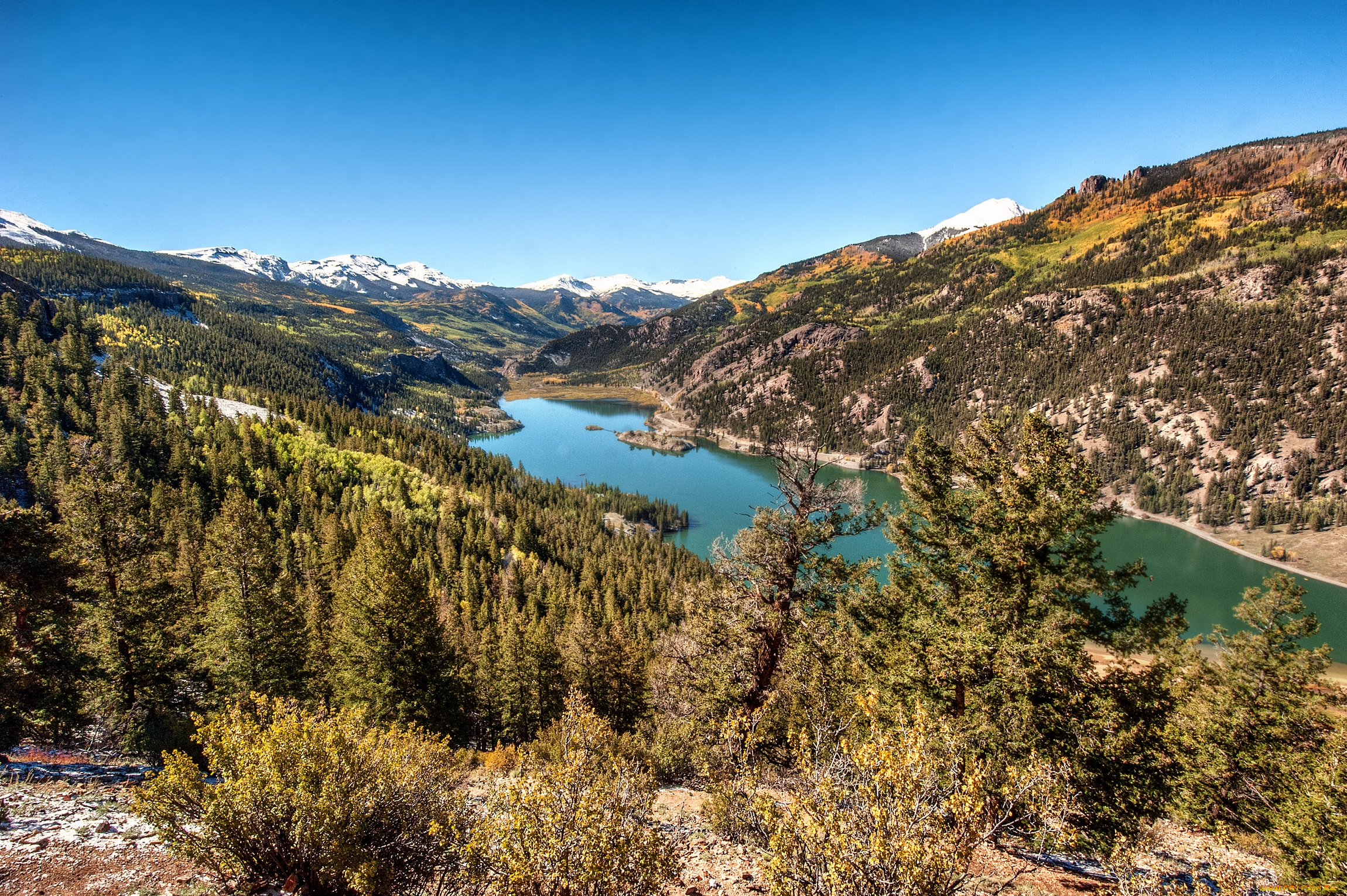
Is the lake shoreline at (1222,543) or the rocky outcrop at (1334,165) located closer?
the lake shoreline at (1222,543)

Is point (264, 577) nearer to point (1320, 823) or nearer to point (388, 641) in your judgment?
point (388, 641)

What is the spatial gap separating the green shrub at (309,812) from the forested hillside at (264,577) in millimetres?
10379

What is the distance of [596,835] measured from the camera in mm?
7703

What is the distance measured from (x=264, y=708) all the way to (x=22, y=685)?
11.8 m

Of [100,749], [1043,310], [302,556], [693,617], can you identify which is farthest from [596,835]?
[1043,310]

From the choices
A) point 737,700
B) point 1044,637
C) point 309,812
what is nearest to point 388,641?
point 309,812

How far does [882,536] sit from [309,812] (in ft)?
93.6

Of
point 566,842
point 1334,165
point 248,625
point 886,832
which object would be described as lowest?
point 248,625

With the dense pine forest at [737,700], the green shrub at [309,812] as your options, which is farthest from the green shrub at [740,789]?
the green shrub at [309,812]

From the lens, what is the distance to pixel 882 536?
30625mm

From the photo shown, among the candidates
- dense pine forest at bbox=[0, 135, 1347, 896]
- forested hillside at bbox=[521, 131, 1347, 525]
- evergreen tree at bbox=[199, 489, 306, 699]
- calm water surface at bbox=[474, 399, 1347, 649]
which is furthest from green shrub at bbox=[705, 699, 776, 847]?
forested hillside at bbox=[521, 131, 1347, 525]

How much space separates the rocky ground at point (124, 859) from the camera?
1048 centimetres

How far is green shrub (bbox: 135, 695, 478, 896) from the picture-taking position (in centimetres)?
923

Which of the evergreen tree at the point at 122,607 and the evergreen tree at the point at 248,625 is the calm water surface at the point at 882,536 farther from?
the evergreen tree at the point at 122,607
